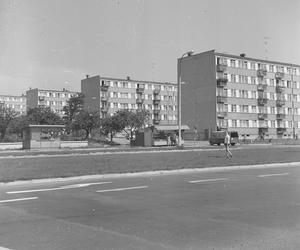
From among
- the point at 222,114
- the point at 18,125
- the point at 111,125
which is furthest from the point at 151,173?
the point at 222,114

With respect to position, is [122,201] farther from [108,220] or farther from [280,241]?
[280,241]

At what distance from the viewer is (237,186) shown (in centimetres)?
1291

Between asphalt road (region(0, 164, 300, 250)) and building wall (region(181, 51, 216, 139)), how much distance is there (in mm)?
78150

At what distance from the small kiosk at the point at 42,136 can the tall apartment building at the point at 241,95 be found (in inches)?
2017

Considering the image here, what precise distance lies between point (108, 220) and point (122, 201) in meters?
2.32

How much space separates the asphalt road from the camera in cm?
634

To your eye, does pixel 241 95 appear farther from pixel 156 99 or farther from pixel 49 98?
pixel 49 98

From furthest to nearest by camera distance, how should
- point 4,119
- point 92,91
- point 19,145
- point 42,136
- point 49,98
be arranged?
point 49,98
point 92,91
point 4,119
point 19,145
point 42,136

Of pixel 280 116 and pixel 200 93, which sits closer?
pixel 200 93

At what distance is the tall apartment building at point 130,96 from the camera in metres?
123

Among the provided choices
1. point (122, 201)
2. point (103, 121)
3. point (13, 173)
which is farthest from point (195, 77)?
point (122, 201)

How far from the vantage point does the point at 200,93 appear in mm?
93812

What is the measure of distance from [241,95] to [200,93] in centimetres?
854

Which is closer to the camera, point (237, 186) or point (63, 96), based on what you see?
point (237, 186)
